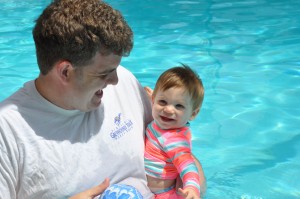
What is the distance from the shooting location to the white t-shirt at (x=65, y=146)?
232 centimetres

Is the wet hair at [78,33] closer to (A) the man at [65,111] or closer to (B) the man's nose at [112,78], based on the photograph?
(A) the man at [65,111]

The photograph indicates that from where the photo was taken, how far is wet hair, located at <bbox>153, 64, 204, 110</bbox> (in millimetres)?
2957

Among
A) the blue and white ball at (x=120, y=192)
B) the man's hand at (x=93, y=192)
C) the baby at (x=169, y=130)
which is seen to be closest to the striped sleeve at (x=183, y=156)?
the baby at (x=169, y=130)

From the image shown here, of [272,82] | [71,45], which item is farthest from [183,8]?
[71,45]

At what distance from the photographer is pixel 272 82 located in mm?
6047

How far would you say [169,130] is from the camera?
301 cm

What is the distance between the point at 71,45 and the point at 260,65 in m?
4.60

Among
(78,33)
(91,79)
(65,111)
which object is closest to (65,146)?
(65,111)

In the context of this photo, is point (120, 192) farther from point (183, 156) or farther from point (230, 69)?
point (230, 69)

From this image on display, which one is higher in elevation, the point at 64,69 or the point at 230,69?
the point at 64,69

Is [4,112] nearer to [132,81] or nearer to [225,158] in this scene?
[132,81]

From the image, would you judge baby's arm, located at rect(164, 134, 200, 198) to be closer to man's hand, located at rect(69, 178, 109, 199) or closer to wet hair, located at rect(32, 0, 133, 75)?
man's hand, located at rect(69, 178, 109, 199)

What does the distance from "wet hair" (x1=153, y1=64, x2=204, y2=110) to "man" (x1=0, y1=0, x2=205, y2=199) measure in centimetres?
49

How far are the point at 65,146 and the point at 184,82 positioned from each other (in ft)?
2.81
